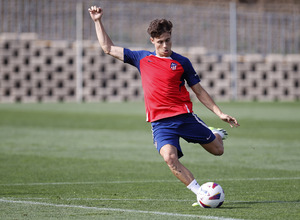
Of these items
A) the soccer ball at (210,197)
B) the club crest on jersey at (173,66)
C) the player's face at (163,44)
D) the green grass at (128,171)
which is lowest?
the green grass at (128,171)

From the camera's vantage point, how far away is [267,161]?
39.4 ft

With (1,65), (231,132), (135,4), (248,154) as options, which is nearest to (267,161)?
(248,154)

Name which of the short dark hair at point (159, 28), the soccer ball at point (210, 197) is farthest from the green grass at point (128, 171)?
the short dark hair at point (159, 28)

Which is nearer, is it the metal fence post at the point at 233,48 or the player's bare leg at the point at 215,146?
the player's bare leg at the point at 215,146

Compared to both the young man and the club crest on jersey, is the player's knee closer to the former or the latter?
the young man

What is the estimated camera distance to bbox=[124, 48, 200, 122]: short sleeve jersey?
7672 millimetres

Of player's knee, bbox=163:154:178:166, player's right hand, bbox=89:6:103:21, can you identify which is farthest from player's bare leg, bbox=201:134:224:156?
player's right hand, bbox=89:6:103:21

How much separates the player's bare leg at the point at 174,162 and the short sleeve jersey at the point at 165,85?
36 cm

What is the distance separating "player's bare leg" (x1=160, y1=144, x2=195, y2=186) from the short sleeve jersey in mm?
356

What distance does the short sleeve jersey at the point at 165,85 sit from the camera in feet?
25.2

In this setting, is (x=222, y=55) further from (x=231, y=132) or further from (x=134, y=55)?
(x=134, y=55)

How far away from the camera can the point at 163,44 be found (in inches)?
A: 302

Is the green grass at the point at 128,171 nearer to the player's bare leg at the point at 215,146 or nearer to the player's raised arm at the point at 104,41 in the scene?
the player's bare leg at the point at 215,146

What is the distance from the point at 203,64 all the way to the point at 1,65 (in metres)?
8.50
